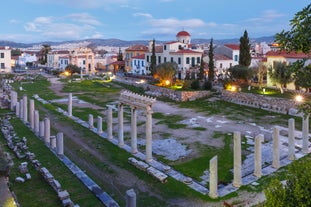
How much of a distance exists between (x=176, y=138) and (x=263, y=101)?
51.3 feet

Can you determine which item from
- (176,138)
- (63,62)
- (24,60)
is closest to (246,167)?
(176,138)

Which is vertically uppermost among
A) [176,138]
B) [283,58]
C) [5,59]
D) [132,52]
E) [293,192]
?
[132,52]

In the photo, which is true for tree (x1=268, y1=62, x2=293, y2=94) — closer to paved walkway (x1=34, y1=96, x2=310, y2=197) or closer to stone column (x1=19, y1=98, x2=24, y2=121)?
paved walkway (x1=34, y1=96, x2=310, y2=197)

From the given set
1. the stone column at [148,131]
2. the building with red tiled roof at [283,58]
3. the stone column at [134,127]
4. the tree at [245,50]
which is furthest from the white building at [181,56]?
the stone column at [148,131]

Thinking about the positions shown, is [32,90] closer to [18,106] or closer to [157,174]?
[18,106]

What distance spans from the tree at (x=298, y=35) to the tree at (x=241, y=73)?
1499 inches

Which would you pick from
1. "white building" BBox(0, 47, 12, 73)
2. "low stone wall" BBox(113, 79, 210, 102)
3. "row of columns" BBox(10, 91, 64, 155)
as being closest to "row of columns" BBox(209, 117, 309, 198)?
"row of columns" BBox(10, 91, 64, 155)

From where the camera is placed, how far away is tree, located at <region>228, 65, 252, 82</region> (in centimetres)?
4694

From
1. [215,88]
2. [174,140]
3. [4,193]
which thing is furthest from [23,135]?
[215,88]

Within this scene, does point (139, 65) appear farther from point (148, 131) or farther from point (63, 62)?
point (148, 131)

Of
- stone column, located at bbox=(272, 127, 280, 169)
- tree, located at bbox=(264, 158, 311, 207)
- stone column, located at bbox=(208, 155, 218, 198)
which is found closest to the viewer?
tree, located at bbox=(264, 158, 311, 207)

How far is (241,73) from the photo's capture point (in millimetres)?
47250

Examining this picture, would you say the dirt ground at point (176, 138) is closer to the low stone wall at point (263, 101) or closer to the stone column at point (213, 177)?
the stone column at point (213, 177)

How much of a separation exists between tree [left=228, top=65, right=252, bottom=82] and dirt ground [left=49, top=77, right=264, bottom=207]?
10.8 m
